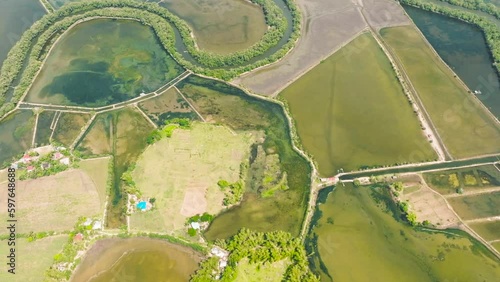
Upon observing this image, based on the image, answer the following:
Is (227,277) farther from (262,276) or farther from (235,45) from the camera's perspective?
(235,45)

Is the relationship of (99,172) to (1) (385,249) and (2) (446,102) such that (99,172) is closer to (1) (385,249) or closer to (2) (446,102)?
(1) (385,249)

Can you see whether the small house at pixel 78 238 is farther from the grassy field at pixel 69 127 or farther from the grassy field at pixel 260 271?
the grassy field at pixel 260 271

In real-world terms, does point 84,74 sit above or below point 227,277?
above

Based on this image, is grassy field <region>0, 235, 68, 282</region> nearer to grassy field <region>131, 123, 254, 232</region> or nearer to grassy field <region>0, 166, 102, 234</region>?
grassy field <region>0, 166, 102, 234</region>

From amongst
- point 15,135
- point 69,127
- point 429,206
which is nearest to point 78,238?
point 69,127

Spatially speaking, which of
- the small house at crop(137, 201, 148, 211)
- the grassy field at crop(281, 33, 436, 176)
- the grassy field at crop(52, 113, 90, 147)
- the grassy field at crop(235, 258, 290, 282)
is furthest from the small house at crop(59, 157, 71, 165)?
the grassy field at crop(281, 33, 436, 176)

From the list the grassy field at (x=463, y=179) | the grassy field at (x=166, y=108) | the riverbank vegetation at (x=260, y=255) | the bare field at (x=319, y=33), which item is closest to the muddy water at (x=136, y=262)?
the riverbank vegetation at (x=260, y=255)

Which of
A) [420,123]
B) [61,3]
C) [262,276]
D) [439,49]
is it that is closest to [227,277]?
[262,276]
